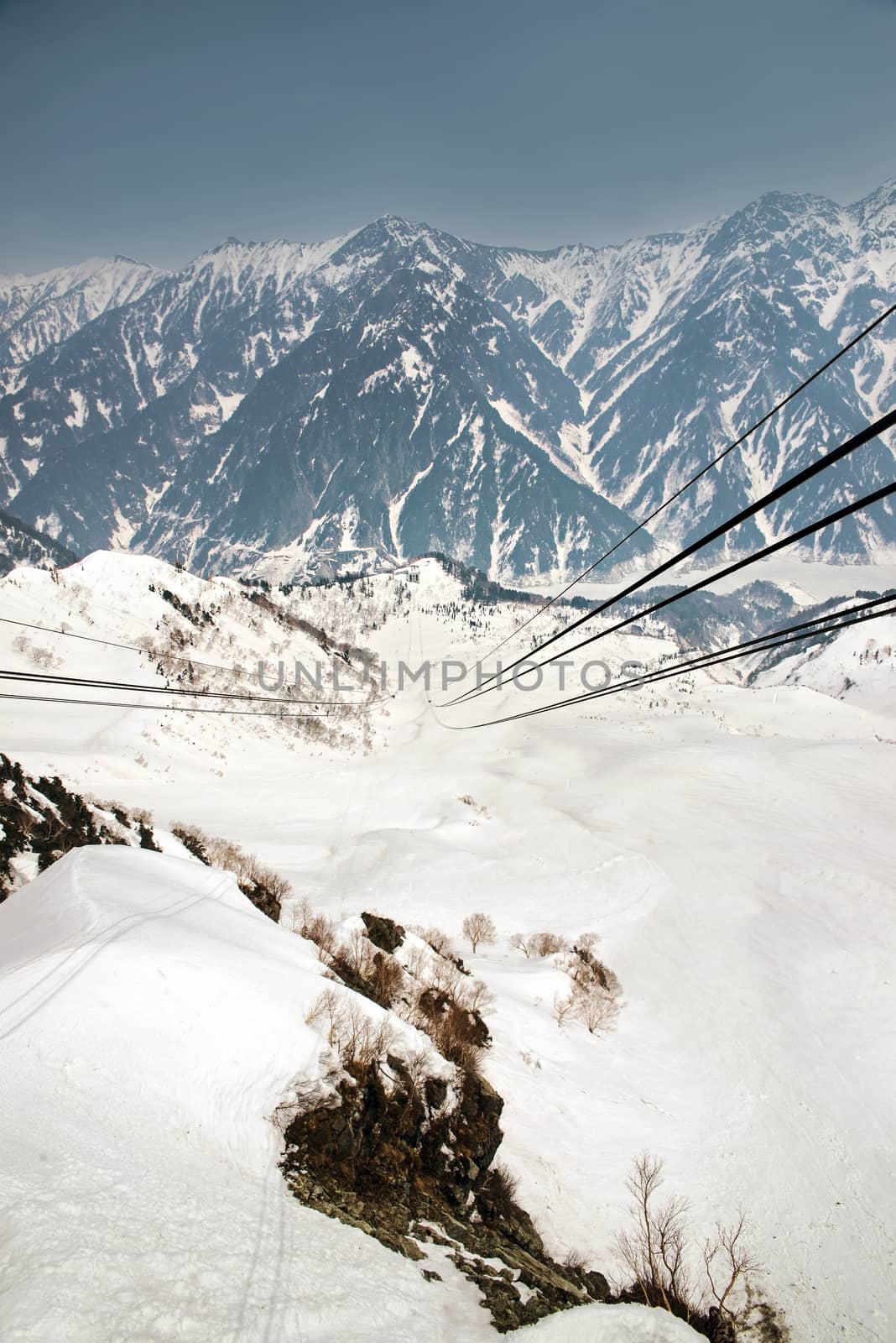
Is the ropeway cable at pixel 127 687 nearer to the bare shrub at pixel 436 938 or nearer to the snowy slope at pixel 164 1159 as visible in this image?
the snowy slope at pixel 164 1159

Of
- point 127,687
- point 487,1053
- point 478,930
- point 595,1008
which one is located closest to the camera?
point 127,687

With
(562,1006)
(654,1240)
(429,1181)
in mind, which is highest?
(429,1181)

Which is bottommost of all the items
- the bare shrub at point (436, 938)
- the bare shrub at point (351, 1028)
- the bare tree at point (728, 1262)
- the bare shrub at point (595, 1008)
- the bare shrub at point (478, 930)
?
the bare tree at point (728, 1262)

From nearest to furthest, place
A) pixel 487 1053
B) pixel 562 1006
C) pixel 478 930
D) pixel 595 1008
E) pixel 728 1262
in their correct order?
1. pixel 728 1262
2. pixel 487 1053
3. pixel 562 1006
4. pixel 595 1008
5. pixel 478 930

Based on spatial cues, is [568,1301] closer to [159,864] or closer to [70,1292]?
[70,1292]

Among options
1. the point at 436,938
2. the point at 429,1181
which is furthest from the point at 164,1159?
the point at 436,938

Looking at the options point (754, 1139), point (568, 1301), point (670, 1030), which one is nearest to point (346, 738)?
point (670, 1030)

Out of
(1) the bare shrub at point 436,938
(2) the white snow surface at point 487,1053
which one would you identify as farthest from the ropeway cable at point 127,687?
(1) the bare shrub at point 436,938

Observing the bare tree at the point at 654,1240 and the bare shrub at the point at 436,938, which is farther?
the bare shrub at the point at 436,938

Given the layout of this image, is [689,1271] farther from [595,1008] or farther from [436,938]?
[436,938]
